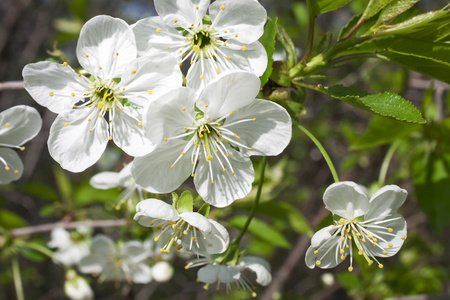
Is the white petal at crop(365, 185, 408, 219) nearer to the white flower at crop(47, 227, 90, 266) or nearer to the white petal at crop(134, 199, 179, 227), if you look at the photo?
the white petal at crop(134, 199, 179, 227)

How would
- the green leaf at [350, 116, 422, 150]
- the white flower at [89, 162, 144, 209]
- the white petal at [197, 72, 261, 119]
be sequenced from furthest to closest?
the green leaf at [350, 116, 422, 150], the white flower at [89, 162, 144, 209], the white petal at [197, 72, 261, 119]

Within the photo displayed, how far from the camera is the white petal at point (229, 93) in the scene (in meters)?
1.01

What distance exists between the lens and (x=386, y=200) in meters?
1.13

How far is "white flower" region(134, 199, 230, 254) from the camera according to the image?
3.59ft

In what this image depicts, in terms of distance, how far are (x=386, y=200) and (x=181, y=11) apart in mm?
763

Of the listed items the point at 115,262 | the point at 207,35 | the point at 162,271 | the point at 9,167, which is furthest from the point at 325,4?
the point at 115,262

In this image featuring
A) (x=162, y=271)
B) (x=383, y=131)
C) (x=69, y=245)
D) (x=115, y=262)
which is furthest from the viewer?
(x=69, y=245)

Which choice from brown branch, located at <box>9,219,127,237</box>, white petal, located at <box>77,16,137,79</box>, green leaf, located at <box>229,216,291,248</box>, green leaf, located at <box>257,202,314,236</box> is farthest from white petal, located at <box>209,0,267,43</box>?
brown branch, located at <box>9,219,127,237</box>

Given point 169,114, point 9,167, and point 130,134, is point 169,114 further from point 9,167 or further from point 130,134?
point 9,167

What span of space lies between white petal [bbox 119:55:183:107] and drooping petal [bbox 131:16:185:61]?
6 centimetres

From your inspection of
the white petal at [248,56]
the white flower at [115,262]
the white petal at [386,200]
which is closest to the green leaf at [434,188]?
the white petal at [386,200]

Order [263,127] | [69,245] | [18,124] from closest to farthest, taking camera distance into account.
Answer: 1. [263,127]
2. [18,124]
3. [69,245]

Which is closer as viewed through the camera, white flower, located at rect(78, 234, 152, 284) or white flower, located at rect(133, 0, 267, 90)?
white flower, located at rect(133, 0, 267, 90)

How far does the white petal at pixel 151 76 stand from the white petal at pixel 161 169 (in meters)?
0.14
